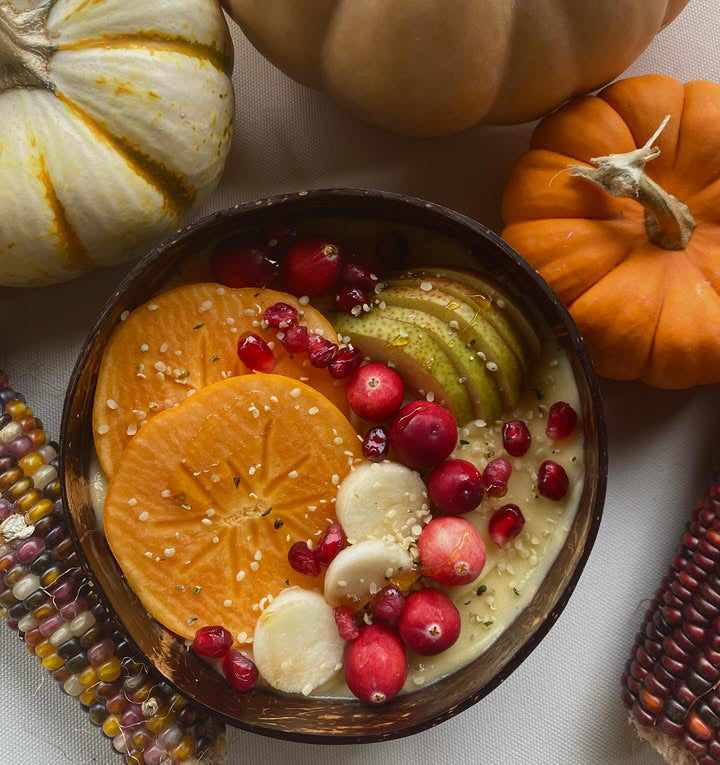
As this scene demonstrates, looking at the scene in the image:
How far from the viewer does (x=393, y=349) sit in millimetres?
1133

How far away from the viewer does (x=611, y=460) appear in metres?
1.32

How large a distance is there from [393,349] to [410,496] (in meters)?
0.20

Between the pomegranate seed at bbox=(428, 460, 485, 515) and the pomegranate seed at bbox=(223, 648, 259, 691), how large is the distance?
0.33 metres

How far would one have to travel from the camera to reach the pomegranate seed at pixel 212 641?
1.09m

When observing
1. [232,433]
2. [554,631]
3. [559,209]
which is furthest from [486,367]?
[554,631]

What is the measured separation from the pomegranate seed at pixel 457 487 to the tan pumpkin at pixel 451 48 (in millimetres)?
488

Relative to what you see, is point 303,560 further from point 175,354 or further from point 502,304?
point 502,304

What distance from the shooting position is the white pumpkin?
1044mm

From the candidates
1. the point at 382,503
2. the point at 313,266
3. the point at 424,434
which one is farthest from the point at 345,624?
the point at 313,266

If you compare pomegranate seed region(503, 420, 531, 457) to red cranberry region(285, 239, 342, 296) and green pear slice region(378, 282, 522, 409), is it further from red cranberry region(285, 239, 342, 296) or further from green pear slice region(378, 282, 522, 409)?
red cranberry region(285, 239, 342, 296)

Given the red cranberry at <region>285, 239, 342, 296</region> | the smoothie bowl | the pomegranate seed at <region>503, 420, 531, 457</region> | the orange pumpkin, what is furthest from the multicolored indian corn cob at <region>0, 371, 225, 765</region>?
the orange pumpkin

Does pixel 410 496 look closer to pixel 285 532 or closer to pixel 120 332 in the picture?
pixel 285 532

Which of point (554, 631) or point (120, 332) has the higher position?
point (120, 332)

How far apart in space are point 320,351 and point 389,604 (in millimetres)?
352
